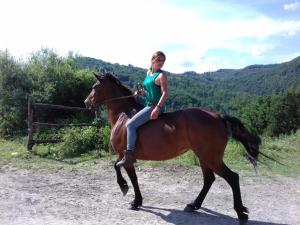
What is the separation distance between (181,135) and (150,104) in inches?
29.8

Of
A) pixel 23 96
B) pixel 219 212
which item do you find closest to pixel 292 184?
pixel 219 212

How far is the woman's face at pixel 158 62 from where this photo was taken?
6645 millimetres

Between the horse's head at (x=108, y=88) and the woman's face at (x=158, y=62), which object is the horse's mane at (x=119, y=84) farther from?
the woman's face at (x=158, y=62)

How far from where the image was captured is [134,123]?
6738 mm

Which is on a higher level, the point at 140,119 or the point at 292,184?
the point at 140,119

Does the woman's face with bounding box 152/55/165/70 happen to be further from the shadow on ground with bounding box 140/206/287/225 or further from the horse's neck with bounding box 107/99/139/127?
the shadow on ground with bounding box 140/206/287/225

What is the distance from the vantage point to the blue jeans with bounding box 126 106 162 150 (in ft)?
22.1

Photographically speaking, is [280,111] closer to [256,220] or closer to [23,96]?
[23,96]

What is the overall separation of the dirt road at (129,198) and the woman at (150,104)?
1008 millimetres

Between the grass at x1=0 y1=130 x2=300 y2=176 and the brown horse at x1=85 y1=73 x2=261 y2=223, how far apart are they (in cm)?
292

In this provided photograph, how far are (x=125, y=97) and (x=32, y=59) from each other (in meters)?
14.5

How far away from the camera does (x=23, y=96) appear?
17594mm

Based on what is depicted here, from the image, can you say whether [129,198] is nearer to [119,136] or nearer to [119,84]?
[119,136]

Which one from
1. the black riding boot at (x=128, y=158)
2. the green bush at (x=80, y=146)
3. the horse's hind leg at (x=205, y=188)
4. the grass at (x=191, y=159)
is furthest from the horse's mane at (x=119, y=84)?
the green bush at (x=80, y=146)
